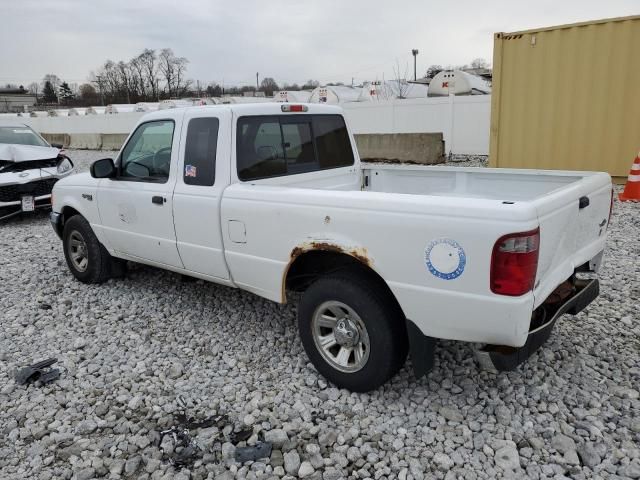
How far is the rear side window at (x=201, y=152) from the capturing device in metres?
3.91

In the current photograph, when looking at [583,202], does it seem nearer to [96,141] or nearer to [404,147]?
[404,147]

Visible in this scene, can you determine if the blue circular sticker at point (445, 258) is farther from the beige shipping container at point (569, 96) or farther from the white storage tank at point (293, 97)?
the white storage tank at point (293, 97)

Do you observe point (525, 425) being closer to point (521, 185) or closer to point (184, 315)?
point (521, 185)

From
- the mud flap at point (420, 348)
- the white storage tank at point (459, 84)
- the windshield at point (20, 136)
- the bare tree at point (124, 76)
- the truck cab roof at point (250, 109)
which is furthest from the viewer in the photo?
the bare tree at point (124, 76)

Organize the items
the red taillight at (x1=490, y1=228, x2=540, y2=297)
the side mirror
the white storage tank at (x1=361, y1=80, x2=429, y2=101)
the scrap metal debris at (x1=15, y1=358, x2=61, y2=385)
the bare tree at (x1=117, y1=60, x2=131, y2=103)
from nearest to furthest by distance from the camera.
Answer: the red taillight at (x1=490, y1=228, x2=540, y2=297) → the scrap metal debris at (x1=15, y1=358, x2=61, y2=385) → the side mirror → the white storage tank at (x1=361, y1=80, x2=429, y2=101) → the bare tree at (x1=117, y1=60, x2=131, y2=103)

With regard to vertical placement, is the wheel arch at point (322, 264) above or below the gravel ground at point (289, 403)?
above

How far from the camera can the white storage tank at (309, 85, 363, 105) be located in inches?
957

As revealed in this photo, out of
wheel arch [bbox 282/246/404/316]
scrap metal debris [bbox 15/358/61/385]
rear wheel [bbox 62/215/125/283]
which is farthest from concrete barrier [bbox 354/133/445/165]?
scrap metal debris [bbox 15/358/61/385]

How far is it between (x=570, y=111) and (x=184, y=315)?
7.85 meters

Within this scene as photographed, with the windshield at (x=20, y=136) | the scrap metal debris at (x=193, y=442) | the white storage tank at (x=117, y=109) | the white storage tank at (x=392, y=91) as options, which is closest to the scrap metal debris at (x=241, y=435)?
the scrap metal debris at (x=193, y=442)

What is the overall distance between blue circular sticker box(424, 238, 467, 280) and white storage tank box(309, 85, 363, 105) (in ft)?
71.9

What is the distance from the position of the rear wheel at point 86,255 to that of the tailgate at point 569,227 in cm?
434

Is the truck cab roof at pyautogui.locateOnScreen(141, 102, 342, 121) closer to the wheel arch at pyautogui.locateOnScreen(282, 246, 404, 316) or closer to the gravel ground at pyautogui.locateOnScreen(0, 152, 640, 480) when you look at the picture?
the wheel arch at pyautogui.locateOnScreen(282, 246, 404, 316)

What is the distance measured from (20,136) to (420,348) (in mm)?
9862
